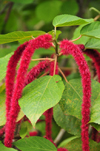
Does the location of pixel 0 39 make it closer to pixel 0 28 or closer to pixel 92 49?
pixel 92 49

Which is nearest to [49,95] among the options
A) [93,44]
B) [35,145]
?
[35,145]

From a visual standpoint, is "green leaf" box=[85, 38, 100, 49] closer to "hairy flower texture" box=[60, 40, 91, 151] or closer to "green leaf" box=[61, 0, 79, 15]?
"hairy flower texture" box=[60, 40, 91, 151]

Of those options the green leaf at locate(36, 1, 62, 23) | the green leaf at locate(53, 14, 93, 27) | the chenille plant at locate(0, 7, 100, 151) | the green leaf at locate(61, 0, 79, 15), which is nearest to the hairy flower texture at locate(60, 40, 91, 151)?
the chenille plant at locate(0, 7, 100, 151)

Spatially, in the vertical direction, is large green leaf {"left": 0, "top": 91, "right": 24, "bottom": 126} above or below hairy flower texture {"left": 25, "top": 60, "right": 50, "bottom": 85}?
below

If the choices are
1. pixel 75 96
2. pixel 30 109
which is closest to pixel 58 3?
pixel 75 96

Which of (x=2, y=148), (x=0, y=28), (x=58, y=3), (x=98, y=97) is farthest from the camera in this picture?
(x=58, y=3)

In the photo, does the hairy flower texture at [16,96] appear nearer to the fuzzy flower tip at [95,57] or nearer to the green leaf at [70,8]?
the fuzzy flower tip at [95,57]
